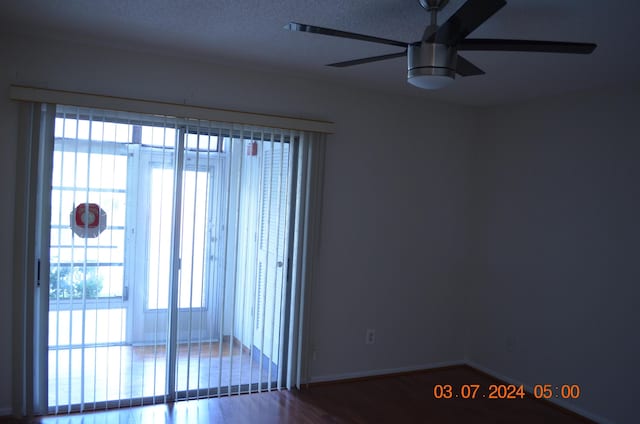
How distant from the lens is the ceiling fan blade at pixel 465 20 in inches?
58.9

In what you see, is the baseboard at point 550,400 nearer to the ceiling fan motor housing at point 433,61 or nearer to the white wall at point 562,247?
the white wall at point 562,247

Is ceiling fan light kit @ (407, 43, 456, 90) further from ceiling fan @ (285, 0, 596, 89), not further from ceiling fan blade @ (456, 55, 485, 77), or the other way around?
Answer: ceiling fan blade @ (456, 55, 485, 77)

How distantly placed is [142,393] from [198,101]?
6.85ft

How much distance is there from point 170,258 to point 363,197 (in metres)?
1.63

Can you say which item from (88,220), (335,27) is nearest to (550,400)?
(335,27)

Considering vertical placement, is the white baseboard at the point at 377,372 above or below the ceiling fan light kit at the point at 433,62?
below

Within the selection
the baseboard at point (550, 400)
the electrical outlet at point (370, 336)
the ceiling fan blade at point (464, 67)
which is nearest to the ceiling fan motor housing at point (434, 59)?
the ceiling fan blade at point (464, 67)

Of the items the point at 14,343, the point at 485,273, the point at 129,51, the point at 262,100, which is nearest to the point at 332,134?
the point at 262,100

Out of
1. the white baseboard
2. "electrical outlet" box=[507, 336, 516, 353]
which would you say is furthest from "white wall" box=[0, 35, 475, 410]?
"electrical outlet" box=[507, 336, 516, 353]

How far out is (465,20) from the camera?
5.37ft

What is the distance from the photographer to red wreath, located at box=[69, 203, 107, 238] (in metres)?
3.05

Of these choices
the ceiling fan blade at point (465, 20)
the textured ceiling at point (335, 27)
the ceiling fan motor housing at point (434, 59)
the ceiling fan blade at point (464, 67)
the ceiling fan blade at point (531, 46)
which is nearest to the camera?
the ceiling fan blade at point (465, 20)

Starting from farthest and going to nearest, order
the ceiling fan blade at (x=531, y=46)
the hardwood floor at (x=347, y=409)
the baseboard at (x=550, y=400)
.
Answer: the baseboard at (x=550, y=400)
the hardwood floor at (x=347, y=409)
the ceiling fan blade at (x=531, y=46)

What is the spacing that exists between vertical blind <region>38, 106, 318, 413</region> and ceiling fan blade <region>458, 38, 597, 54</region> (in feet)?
6.71
